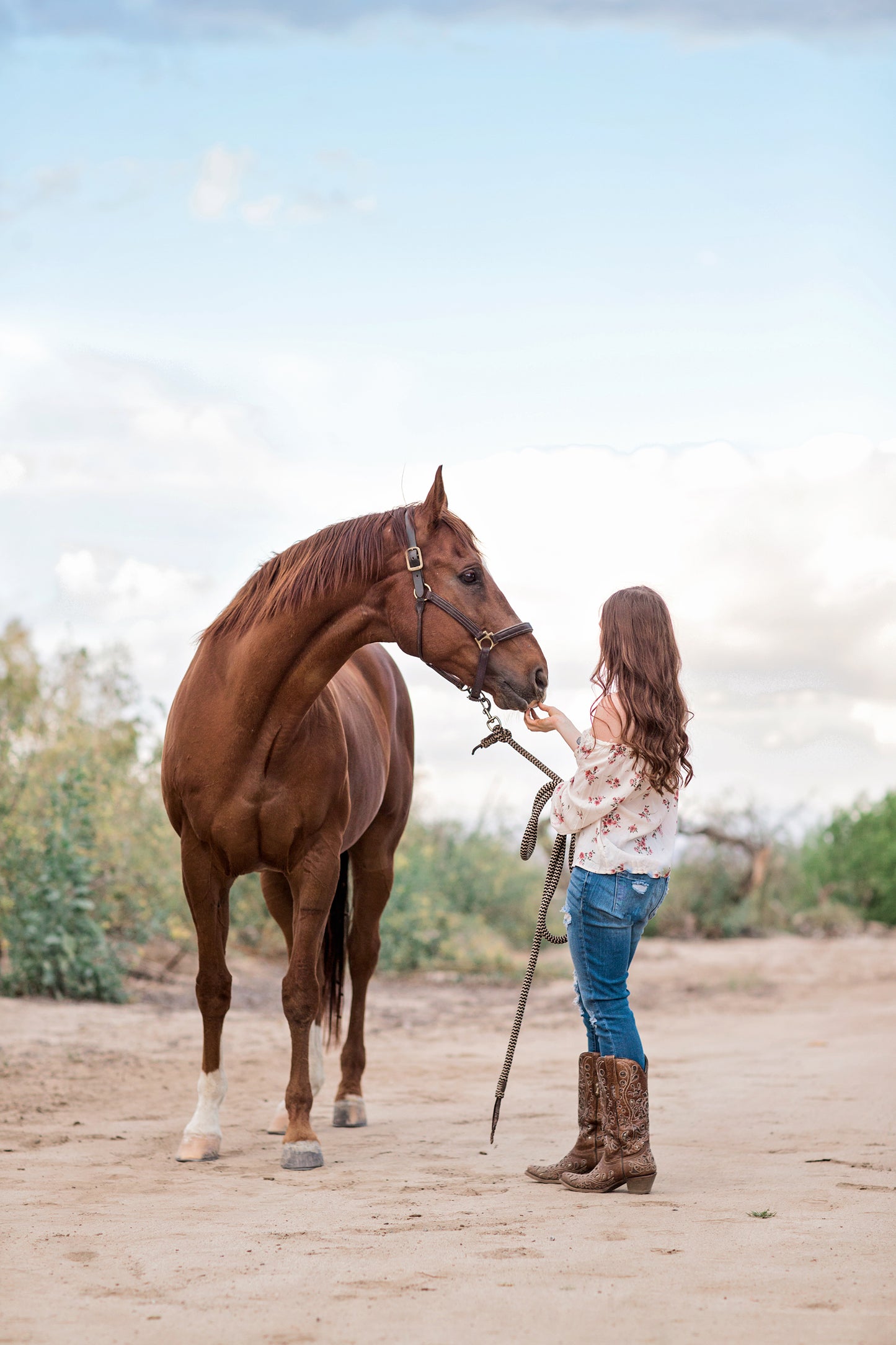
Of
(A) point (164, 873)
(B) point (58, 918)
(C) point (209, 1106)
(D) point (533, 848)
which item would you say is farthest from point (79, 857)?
(D) point (533, 848)

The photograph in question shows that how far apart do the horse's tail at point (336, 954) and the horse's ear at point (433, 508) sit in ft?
6.70

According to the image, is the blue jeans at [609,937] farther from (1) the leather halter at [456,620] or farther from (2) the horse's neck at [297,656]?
(2) the horse's neck at [297,656]

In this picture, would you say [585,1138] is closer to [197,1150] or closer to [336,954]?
[197,1150]

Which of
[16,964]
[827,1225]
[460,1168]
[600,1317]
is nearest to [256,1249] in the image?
[600,1317]

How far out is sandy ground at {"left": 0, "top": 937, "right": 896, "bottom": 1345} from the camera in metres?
2.67

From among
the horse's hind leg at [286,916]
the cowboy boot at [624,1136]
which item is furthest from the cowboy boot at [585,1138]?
the horse's hind leg at [286,916]

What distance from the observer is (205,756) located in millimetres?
4609

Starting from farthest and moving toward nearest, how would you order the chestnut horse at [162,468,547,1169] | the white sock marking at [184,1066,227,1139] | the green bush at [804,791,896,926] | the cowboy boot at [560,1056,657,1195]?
the green bush at [804,791,896,926], the white sock marking at [184,1066,227,1139], the chestnut horse at [162,468,547,1169], the cowboy boot at [560,1056,657,1195]

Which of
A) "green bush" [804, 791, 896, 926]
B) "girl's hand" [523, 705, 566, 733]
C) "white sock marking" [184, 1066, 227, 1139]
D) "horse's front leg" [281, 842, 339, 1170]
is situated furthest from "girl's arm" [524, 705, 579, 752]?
"green bush" [804, 791, 896, 926]

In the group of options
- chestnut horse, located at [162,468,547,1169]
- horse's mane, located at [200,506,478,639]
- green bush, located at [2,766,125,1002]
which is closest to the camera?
chestnut horse, located at [162,468,547,1169]

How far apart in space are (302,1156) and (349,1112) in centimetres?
100

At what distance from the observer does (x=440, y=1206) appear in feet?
12.1

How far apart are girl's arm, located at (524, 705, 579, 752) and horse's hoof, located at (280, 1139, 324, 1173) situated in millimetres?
1698

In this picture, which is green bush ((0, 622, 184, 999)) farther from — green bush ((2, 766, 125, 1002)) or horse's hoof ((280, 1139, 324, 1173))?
horse's hoof ((280, 1139, 324, 1173))
